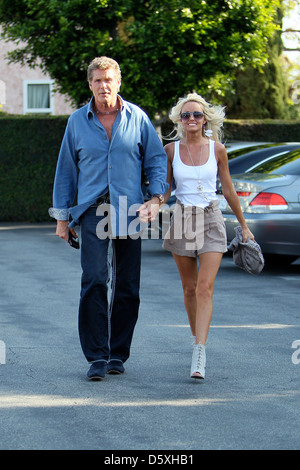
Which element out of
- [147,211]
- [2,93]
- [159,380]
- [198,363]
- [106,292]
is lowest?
[159,380]

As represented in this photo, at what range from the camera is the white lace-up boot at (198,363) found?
18.4ft

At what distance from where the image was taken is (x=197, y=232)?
593 cm

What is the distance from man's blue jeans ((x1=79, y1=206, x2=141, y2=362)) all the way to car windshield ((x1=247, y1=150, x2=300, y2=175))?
18.1 feet

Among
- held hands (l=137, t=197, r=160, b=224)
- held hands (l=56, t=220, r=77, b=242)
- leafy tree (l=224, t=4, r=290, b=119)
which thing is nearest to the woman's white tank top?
held hands (l=137, t=197, r=160, b=224)

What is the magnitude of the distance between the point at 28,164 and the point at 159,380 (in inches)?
579

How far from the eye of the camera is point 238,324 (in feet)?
25.3

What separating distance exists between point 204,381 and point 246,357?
2.61ft

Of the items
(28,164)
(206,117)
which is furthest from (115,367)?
(28,164)

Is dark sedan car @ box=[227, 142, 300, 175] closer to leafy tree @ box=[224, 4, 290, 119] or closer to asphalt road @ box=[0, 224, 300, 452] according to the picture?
asphalt road @ box=[0, 224, 300, 452]

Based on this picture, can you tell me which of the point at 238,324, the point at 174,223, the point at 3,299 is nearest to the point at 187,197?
the point at 174,223

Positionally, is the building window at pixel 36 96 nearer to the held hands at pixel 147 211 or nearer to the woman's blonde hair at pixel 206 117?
the woman's blonde hair at pixel 206 117

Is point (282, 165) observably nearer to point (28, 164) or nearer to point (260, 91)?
point (28, 164)

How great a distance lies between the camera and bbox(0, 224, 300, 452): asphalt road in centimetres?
446

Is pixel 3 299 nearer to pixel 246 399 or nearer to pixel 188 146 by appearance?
pixel 188 146
